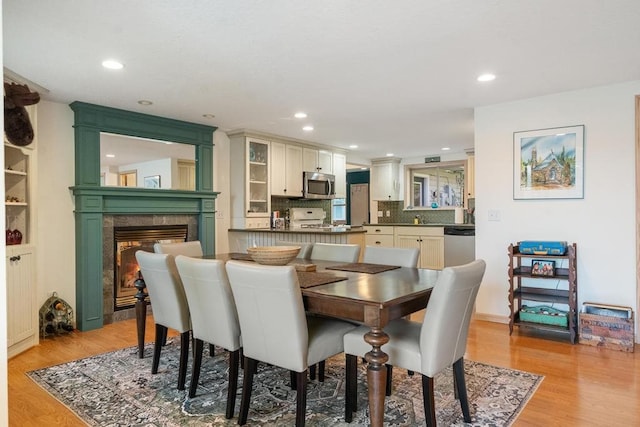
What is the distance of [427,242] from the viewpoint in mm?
6402

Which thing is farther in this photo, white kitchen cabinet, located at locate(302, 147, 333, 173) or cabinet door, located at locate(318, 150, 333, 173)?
cabinet door, located at locate(318, 150, 333, 173)

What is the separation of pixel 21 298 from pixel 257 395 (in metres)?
2.30

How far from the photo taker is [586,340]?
3.47 metres

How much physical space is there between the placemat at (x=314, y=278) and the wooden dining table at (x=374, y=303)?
40mm

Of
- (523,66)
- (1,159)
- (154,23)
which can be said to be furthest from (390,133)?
(1,159)

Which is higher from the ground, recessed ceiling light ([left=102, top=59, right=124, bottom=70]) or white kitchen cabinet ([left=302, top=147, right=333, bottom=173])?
recessed ceiling light ([left=102, top=59, right=124, bottom=70])

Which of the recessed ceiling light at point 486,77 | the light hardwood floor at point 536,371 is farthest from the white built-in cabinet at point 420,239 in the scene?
the recessed ceiling light at point 486,77

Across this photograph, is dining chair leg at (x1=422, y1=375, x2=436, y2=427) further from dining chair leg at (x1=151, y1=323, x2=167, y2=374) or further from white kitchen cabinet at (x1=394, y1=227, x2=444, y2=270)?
white kitchen cabinet at (x1=394, y1=227, x2=444, y2=270)

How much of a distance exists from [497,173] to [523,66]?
1339 millimetres

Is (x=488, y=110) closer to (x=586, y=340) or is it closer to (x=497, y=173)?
(x=497, y=173)

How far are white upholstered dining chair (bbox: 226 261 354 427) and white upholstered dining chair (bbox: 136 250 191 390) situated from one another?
2.22 ft

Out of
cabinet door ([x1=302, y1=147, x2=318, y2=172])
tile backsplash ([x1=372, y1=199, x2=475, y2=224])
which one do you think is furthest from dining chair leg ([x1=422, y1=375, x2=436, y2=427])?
tile backsplash ([x1=372, y1=199, x2=475, y2=224])

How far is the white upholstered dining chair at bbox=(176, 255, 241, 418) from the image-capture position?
2.24 m

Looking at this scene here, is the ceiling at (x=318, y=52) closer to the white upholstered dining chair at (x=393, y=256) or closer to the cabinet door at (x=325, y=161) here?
the white upholstered dining chair at (x=393, y=256)
